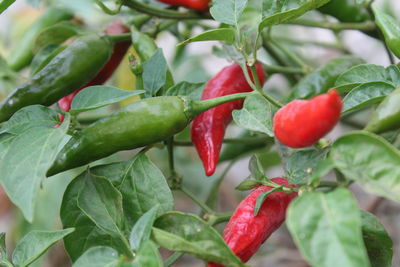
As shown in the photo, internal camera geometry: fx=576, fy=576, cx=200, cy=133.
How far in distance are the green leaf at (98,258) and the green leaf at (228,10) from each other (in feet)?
1.16

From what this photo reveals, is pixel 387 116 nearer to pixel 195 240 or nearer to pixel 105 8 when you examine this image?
pixel 195 240

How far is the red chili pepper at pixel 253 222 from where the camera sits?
0.75 metres

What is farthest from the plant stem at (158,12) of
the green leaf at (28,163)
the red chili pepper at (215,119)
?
the green leaf at (28,163)

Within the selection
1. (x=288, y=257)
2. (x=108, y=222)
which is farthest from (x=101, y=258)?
(x=288, y=257)

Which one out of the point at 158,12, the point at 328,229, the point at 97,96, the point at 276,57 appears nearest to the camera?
the point at 328,229

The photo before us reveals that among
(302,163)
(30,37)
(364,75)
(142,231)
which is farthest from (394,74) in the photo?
(30,37)

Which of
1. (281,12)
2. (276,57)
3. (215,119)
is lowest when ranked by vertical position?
(276,57)

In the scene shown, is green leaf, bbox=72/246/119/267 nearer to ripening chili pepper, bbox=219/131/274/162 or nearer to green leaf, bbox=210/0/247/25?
green leaf, bbox=210/0/247/25

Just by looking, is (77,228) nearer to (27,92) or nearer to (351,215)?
(27,92)

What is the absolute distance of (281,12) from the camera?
720 mm

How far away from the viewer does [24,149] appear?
0.66 m

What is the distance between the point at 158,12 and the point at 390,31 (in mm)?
395

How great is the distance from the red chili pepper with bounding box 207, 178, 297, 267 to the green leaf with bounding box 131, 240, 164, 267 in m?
0.15

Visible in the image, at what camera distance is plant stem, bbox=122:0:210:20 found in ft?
3.15
